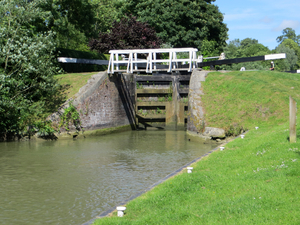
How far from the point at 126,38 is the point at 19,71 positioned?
54.2 feet

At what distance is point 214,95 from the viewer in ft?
68.8

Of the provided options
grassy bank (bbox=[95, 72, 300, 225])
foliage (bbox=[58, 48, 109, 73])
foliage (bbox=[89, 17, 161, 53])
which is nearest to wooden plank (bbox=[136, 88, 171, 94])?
foliage (bbox=[58, 48, 109, 73])

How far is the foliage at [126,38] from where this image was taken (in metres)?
33.9

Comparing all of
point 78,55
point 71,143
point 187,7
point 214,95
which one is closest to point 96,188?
point 71,143

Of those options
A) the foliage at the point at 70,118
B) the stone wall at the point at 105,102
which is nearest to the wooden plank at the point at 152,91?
the stone wall at the point at 105,102

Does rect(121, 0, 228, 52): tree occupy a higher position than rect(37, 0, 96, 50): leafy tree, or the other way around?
rect(121, 0, 228, 52): tree

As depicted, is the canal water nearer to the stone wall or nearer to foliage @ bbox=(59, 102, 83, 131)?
foliage @ bbox=(59, 102, 83, 131)

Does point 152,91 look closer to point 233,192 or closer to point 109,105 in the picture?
point 109,105

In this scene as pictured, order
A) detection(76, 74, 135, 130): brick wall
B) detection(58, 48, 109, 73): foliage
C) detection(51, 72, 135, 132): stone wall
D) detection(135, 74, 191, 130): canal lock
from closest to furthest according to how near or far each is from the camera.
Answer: detection(51, 72, 135, 132): stone wall
detection(76, 74, 135, 130): brick wall
detection(135, 74, 191, 130): canal lock
detection(58, 48, 109, 73): foliage

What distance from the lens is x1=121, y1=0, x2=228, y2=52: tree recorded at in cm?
4112

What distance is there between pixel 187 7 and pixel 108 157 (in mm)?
30538

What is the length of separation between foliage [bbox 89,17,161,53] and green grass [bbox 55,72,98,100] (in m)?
9.67

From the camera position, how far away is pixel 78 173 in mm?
12461

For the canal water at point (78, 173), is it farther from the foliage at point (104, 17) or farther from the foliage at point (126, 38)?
the foliage at point (104, 17)
